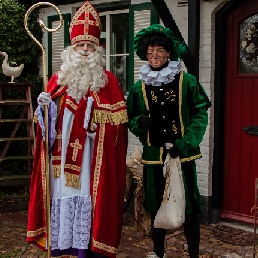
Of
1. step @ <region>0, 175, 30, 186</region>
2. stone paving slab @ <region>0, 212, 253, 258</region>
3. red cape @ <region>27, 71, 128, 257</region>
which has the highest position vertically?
red cape @ <region>27, 71, 128, 257</region>

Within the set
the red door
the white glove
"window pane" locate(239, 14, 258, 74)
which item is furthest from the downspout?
the white glove

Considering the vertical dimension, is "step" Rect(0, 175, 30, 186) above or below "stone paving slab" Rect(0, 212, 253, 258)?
above

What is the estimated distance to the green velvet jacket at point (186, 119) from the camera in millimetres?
3537

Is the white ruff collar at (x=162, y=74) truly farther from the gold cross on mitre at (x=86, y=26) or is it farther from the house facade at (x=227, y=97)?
the house facade at (x=227, y=97)

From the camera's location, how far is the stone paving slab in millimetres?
4441

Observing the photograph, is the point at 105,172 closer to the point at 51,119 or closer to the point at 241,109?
the point at 51,119

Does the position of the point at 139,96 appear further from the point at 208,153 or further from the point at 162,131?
the point at 208,153

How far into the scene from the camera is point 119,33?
Answer: 630 centimetres

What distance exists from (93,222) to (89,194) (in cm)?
22

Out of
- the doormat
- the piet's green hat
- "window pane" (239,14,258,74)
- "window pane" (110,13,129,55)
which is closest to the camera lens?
the piet's green hat

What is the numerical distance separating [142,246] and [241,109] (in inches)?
71.2

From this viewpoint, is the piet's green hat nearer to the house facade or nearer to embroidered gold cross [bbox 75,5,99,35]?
embroidered gold cross [bbox 75,5,99,35]

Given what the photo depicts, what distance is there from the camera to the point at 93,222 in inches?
144

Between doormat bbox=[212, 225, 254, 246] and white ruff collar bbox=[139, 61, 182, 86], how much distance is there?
80.8 inches
